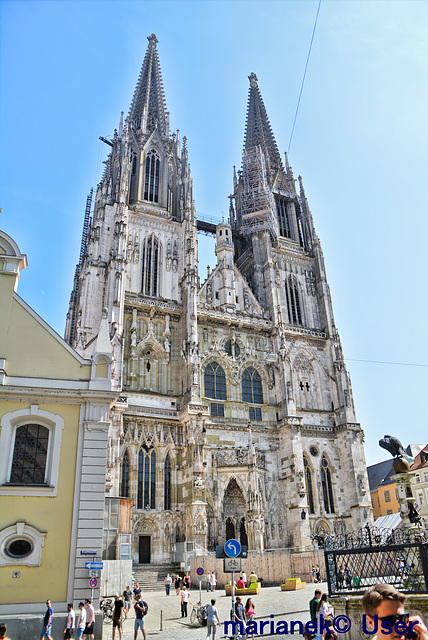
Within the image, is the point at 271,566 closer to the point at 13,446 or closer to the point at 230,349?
the point at 230,349

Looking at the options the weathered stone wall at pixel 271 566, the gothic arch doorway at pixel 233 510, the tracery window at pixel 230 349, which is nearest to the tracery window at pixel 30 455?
the weathered stone wall at pixel 271 566

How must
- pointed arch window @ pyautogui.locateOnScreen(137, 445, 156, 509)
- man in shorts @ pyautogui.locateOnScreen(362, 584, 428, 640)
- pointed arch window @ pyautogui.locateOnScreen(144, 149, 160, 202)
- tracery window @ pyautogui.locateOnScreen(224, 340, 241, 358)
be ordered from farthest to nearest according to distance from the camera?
pointed arch window @ pyautogui.locateOnScreen(144, 149, 160, 202)
tracery window @ pyautogui.locateOnScreen(224, 340, 241, 358)
pointed arch window @ pyautogui.locateOnScreen(137, 445, 156, 509)
man in shorts @ pyautogui.locateOnScreen(362, 584, 428, 640)

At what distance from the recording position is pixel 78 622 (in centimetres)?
1252

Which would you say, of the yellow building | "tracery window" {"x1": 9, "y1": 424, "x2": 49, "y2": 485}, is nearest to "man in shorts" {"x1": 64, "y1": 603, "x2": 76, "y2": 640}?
the yellow building

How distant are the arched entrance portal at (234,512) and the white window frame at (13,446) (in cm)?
1973

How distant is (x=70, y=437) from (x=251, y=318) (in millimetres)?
25868

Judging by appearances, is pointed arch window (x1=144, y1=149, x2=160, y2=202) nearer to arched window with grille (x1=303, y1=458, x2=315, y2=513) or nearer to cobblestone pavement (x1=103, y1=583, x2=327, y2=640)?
arched window with grille (x1=303, y1=458, x2=315, y2=513)

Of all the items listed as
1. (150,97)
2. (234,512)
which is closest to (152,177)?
(150,97)

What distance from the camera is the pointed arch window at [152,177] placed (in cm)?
4219

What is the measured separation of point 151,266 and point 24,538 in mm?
26285

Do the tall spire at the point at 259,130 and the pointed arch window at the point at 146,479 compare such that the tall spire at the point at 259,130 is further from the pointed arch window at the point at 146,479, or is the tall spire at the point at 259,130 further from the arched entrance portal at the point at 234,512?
the arched entrance portal at the point at 234,512

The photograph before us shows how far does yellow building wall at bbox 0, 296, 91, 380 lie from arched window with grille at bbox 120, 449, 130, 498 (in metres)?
15.7

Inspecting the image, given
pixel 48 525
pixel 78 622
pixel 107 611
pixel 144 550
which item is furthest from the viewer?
pixel 144 550

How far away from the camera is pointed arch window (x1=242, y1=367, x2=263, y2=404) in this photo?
37.5m
